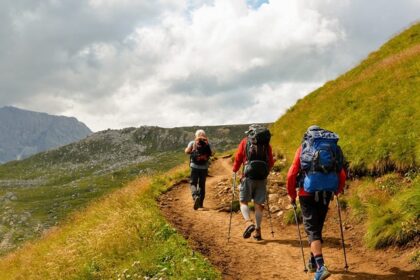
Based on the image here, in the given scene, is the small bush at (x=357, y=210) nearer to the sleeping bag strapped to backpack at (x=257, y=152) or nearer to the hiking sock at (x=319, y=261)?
the sleeping bag strapped to backpack at (x=257, y=152)

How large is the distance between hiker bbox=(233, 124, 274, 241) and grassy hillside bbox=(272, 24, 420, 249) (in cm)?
313

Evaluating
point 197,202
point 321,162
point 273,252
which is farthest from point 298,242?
point 197,202

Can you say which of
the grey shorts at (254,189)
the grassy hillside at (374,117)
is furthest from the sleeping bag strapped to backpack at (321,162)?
the grassy hillside at (374,117)

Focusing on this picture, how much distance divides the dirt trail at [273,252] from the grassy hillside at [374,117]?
258cm

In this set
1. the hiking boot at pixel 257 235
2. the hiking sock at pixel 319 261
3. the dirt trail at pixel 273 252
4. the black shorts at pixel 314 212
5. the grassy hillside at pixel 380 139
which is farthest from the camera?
the hiking boot at pixel 257 235

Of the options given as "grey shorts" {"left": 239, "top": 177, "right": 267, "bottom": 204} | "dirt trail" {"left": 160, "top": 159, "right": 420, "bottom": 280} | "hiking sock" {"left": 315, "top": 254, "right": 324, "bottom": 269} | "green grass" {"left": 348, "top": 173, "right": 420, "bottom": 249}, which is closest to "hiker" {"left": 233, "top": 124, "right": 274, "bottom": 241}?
"grey shorts" {"left": 239, "top": 177, "right": 267, "bottom": 204}

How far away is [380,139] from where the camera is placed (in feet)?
52.2

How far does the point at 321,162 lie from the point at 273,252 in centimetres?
419

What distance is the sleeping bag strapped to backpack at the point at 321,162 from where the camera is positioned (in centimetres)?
937

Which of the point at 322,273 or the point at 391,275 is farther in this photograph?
the point at 391,275

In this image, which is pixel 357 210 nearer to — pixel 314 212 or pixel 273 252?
pixel 273 252

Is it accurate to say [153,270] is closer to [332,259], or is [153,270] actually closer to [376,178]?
[332,259]

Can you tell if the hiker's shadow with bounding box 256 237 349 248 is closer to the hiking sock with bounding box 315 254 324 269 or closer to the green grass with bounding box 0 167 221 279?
the green grass with bounding box 0 167 221 279

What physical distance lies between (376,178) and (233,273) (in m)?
6.72
